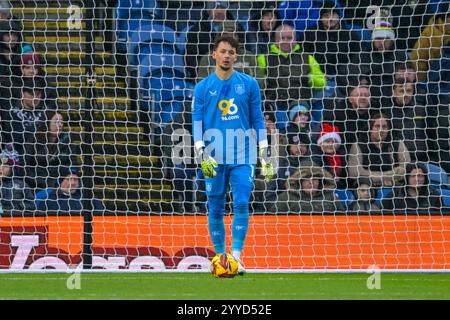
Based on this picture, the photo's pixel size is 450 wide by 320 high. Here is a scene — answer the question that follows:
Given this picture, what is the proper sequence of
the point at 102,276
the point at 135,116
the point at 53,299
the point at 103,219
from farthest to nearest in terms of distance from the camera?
1. the point at 135,116
2. the point at 103,219
3. the point at 102,276
4. the point at 53,299

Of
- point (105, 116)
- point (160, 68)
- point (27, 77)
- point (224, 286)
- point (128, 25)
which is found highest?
point (128, 25)

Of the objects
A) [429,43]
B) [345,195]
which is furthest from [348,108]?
[429,43]

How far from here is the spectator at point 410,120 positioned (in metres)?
12.6

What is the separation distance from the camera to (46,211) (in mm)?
11969

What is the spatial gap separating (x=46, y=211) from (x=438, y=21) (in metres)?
5.37

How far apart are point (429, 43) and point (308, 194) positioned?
2498 mm

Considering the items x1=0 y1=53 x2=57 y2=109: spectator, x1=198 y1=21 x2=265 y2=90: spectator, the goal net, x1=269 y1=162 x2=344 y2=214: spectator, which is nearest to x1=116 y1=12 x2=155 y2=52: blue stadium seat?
the goal net

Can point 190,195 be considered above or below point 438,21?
below

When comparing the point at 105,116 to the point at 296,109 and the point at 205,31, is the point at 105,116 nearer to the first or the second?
the point at 205,31

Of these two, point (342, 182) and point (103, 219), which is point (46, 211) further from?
point (342, 182)

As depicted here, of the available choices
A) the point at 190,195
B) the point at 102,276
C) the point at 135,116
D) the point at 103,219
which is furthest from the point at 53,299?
the point at 135,116

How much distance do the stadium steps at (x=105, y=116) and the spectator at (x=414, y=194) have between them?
8.44 feet

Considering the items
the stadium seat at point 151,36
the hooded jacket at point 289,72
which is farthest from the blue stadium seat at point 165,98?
the hooded jacket at point 289,72

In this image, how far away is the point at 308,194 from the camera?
1238 centimetres
